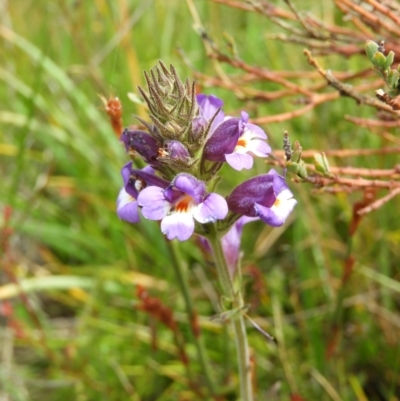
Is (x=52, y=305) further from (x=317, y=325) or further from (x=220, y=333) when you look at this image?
(x=317, y=325)

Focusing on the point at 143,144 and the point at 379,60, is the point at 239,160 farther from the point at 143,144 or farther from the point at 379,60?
the point at 379,60

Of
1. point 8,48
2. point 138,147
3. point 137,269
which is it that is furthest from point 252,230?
point 8,48

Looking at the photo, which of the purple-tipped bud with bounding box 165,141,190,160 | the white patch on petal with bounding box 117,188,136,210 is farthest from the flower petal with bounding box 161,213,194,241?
the white patch on petal with bounding box 117,188,136,210

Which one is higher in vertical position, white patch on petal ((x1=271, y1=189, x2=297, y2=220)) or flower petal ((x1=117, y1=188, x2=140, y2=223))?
flower petal ((x1=117, y1=188, x2=140, y2=223))

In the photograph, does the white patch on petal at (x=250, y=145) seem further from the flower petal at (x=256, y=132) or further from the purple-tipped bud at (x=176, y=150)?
the purple-tipped bud at (x=176, y=150)

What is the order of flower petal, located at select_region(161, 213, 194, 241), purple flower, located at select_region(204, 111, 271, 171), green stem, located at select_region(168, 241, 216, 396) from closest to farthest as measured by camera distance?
flower petal, located at select_region(161, 213, 194, 241) → purple flower, located at select_region(204, 111, 271, 171) → green stem, located at select_region(168, 241, 216, 396)

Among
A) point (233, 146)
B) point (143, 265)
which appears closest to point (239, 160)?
point (233, 146)

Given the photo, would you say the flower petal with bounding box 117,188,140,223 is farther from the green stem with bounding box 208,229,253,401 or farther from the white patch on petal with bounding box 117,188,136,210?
the green stem with bounding box 208,229,253,401

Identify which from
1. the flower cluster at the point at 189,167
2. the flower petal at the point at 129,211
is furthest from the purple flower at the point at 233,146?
the flower petal at the point at 129,211
